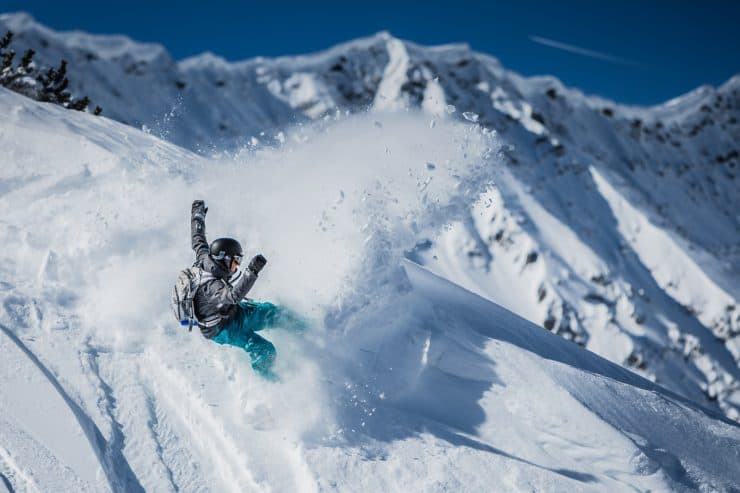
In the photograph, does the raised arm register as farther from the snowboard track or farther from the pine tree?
the pine tree

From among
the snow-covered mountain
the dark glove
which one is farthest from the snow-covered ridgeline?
the dark glove

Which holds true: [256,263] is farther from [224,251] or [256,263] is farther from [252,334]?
[252,334]

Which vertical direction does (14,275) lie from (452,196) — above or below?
below

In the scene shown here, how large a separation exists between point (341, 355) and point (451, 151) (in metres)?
3.61

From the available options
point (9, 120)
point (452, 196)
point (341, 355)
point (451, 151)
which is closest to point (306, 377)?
point (341, 355)

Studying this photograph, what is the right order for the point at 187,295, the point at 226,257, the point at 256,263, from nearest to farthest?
the point at 256,263 < the point at 187,295 < the point at 226,257

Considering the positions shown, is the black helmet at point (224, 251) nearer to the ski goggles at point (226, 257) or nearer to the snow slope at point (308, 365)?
the ski goggles at point (226, 257)

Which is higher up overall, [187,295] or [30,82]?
[30,82]

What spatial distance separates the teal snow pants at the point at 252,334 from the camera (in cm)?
454

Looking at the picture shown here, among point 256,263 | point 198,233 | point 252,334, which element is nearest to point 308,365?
point 252,334

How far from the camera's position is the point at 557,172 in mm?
67375

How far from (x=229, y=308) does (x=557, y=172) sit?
68.5 m

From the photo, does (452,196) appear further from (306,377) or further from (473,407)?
(306,377)

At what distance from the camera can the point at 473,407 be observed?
4.98 metres
